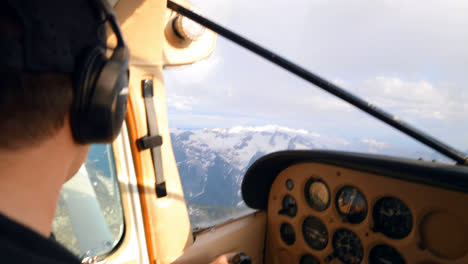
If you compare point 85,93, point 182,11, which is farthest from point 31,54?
point 182,11

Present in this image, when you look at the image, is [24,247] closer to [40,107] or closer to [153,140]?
[40,107]

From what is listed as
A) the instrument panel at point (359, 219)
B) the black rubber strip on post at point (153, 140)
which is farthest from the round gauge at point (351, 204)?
the black rubber strip on post at point (153, 140)

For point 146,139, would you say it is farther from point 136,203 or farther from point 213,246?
point 213,246

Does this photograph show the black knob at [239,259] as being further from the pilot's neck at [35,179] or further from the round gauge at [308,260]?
the pilot's neck at [35,179]

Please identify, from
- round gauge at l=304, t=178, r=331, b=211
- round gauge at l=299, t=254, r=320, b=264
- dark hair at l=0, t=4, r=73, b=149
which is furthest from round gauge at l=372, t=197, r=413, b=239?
dark hair at l=0, t=4, r=73, b=149

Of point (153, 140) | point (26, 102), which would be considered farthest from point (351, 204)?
point (26, 102)

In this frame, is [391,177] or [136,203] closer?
[391,177]
